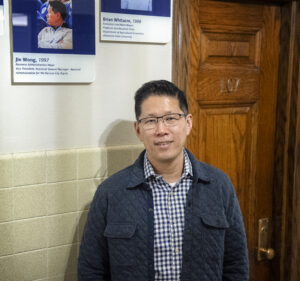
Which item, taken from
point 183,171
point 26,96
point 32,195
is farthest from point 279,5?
point 32,195

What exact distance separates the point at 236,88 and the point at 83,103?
84 cm

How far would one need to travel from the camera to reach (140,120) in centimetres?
148

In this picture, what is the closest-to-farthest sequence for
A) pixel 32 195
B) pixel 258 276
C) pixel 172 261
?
pixel 172 261
pixel 32 195
pixel 258 276

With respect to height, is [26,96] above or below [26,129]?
above

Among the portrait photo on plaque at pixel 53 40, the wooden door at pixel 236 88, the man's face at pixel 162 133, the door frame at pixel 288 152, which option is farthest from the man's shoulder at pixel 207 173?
the door frame at pixel 288 152

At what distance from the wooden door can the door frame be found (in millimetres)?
42

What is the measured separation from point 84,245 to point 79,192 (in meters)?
0.33

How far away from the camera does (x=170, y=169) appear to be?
1.51m

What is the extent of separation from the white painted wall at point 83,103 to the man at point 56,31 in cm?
13

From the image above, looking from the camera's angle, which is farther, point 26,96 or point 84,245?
point 26,96

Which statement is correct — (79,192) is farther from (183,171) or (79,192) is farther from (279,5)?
(279,5)

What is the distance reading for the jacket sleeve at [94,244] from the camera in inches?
58.4

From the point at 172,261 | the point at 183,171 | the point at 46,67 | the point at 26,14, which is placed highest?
the point at 26,14

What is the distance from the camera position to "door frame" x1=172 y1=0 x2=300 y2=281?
2.22 meters
